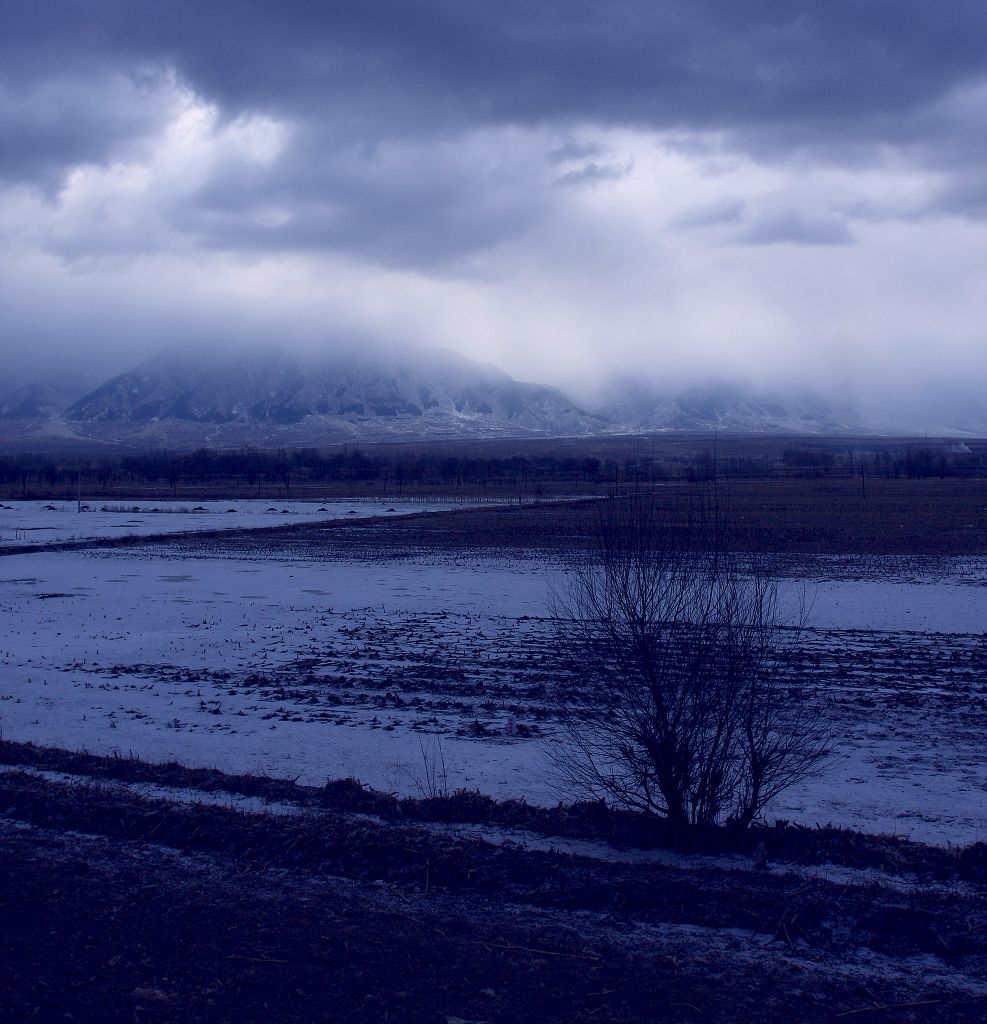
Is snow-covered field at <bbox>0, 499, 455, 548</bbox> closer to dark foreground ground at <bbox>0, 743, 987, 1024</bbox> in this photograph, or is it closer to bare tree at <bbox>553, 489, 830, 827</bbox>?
dark foreground ground at <bbox>0, 743, 987, 1024</bbox>

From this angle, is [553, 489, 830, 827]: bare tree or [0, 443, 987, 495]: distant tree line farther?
[0, 443, 987, 495]: distant tree line

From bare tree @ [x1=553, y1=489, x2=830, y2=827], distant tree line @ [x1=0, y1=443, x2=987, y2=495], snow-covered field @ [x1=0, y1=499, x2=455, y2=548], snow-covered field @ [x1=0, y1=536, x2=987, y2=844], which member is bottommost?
snow-covered field @ [x1=0, y1=536, x2=987, y2=844]

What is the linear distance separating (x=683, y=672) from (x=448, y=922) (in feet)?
9.89

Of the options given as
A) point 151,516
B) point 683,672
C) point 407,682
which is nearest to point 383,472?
point 151,516

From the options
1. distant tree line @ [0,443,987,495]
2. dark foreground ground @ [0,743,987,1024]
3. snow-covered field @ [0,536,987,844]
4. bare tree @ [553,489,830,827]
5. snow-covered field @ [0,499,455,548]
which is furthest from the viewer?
distant tree line @ [0,443,987,495]

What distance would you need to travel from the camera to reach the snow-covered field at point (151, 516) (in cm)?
5462

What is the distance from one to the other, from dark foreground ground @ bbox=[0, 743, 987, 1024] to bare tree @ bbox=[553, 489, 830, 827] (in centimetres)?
57

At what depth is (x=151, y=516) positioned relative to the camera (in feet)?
238

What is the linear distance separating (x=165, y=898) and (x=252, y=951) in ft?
3.95

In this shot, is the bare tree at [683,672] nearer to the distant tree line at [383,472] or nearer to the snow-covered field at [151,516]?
the snow-covered field at [151,516]

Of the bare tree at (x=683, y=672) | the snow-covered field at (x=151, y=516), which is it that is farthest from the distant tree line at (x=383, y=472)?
the bare tree at (x=683, y=672)

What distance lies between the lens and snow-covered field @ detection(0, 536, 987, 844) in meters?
11.0

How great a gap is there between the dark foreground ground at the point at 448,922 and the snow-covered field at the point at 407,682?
1793 millimetres

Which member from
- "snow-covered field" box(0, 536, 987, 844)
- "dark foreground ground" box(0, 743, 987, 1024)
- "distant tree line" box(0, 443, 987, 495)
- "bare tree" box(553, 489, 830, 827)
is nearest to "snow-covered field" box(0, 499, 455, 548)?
"snow-covered field" box(0, 536, 987, 844)
